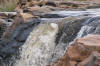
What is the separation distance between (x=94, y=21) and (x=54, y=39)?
4.44ft

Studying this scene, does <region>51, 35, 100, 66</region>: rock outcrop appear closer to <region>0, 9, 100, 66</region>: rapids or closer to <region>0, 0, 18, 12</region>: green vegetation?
<region>0, 9, 100, 66</region>: rapids

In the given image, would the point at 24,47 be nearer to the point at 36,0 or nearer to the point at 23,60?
the point at 23,60

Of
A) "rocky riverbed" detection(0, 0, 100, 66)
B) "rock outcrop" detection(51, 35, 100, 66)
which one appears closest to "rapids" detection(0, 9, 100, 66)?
"rocky riverbed" detection(0, 0, 100, 66)

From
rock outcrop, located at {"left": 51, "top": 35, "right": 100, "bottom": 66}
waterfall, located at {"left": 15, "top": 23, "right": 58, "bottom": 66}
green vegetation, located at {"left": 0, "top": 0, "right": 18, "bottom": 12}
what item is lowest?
green vegetation, located at {"left": 0, "top": 0, "right": 18, "bottom": 12}

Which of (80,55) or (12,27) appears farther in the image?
(12,27)

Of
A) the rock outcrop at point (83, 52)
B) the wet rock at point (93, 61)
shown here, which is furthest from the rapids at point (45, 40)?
the wet rock at point (93, 61)

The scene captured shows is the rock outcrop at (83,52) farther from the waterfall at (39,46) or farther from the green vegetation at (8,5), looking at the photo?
the green vegetation at (8,5)

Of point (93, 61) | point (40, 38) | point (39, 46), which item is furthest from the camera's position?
point (40, 38)

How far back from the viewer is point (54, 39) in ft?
23.7

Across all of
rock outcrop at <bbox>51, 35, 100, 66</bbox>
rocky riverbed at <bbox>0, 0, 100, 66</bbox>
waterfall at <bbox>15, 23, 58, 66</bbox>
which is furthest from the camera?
waterfall at <bbox>15, 23, 58, 66</bbox>

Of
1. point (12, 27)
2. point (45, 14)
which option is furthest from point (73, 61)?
point (45, 14)

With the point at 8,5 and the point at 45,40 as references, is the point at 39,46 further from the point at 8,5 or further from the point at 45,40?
the point at 8,5

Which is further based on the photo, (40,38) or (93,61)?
(40,38)

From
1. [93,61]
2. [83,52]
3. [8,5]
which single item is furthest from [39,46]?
[8,5]
